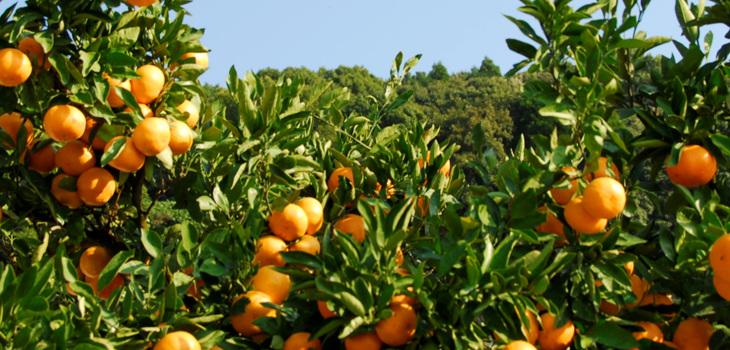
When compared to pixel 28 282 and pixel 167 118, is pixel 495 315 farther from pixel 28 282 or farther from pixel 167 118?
pixel 167 118

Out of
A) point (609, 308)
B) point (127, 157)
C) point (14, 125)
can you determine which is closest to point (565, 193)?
point (609, 308)

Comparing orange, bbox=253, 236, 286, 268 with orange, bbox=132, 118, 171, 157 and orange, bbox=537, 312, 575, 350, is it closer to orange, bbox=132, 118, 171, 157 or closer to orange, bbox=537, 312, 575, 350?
orange, bbox=132, 118, 171, 157

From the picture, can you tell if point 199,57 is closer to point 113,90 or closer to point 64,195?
point 113,90

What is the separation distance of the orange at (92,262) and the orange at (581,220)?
142 cm

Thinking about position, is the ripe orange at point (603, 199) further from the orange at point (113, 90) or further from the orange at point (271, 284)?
the orange at point (113, 90)

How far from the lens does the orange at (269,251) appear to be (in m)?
1.62

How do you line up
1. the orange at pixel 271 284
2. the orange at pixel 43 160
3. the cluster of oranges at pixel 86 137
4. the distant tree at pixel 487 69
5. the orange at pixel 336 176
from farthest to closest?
the distant tree at pixel 487 69
the orange at pixel 336 176
the orange at pixel 43 160
the cluster of oranges at pixel 86 137
the orange at pixel 271 284

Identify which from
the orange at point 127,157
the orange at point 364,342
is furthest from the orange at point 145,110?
the orange at point 364,342

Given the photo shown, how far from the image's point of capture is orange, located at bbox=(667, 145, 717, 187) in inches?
54.5

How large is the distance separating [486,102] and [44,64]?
3506 centimetres

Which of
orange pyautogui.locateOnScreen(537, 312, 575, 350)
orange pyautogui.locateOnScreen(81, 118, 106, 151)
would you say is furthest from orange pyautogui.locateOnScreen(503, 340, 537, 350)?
orange pyautogui.locateOnScreen(81, 118, 106, 151)

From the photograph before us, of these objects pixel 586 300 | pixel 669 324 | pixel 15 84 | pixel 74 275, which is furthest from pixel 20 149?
pixel 669 324

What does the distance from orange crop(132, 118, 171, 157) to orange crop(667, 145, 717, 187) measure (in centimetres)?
126

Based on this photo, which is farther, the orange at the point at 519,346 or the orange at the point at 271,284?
the orange at the point at 271,284
